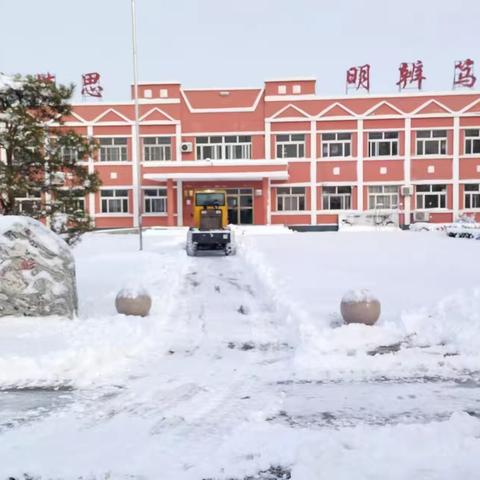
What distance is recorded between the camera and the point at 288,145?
36.1m

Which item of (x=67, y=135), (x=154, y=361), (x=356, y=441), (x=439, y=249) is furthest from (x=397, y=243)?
(x=356, y=441)

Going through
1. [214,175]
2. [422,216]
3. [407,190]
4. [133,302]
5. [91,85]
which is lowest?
[133,302]

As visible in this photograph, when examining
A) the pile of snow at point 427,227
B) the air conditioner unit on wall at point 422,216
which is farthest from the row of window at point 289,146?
the pile of snow at point 427,227

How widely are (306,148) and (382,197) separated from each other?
6.57m

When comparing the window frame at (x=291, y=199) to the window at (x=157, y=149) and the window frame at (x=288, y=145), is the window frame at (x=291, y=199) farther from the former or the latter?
the window at (x=157, y=149)

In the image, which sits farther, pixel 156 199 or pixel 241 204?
pixel 156 199

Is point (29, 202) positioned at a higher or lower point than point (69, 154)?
lower

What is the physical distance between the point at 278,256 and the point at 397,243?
26.1ft

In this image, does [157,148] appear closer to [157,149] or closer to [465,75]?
[157,149]

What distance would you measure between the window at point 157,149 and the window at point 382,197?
15058 mm

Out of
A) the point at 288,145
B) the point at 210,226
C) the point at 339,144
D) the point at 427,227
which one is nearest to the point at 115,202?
the point at 288,145

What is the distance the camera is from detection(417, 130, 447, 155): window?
35.6m

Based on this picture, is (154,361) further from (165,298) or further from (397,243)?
(397,243)

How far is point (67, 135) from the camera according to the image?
10.1 m
